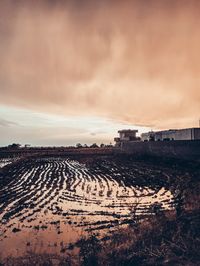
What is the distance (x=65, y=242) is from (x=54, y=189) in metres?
10.1

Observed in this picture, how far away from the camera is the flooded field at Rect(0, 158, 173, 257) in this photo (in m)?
9.19

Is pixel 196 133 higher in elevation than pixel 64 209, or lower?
higher

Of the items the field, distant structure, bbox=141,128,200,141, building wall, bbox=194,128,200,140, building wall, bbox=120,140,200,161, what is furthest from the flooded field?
distant structure, bbox=141,128,200,141

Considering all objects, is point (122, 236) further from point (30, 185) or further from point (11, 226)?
point (30, 185)

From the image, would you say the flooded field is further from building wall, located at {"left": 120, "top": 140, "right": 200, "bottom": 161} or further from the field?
building wall, located at {"left": 120, "top": 140, "right": 200, "bottom": 161}

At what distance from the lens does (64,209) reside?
13047mm


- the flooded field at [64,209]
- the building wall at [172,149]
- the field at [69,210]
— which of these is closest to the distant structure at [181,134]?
the building wall at [172,149]

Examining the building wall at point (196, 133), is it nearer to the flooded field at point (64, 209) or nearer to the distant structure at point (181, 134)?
the distant structure at point (181, 134)

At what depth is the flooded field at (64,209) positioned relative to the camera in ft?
30.1

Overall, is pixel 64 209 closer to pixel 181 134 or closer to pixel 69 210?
pixel 69 210

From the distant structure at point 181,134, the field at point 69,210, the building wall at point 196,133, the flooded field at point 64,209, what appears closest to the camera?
the field at point 69,210

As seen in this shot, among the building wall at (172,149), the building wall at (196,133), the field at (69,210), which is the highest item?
the building wall at (196,133)

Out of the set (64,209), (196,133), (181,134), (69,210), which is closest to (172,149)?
(196,133)

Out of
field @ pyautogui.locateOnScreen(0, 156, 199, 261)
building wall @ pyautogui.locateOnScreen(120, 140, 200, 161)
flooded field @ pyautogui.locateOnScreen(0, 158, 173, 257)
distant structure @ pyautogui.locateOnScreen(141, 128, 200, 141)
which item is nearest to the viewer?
field @ pyautogui.locateOnScreen(0, 156, 199, 261)
